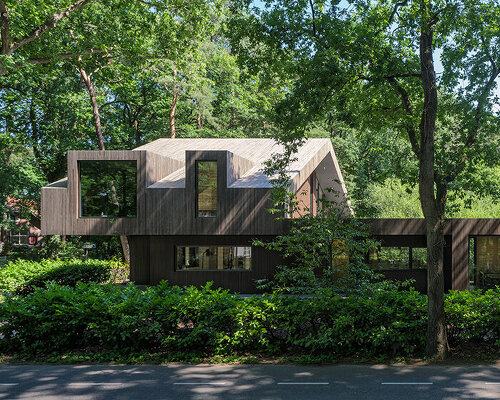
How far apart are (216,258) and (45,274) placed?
6.66 meters

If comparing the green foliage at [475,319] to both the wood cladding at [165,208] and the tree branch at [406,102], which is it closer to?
the tree branch at [406,102]

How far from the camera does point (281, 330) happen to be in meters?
8.42

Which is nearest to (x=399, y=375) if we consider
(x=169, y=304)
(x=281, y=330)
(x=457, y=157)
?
(x=281, y=330)

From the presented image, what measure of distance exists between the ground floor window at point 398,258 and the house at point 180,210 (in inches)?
163

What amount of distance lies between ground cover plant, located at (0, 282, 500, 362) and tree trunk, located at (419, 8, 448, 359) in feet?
1.13

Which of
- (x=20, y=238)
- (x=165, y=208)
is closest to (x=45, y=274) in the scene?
(x=165, y=208)

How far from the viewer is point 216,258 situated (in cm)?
1692

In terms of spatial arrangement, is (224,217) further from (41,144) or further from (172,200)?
(41,144)

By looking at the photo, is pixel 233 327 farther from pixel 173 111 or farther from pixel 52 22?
pixel 173 111

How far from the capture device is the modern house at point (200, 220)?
52.3ft

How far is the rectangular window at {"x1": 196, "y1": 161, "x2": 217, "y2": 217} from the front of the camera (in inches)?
636

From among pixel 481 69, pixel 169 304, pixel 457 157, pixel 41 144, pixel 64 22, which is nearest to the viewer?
pixel 169 304

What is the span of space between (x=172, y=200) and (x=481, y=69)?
36.1 ft

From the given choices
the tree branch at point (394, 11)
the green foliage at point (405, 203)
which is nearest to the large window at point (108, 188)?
the tree branch at point (394, 11)
